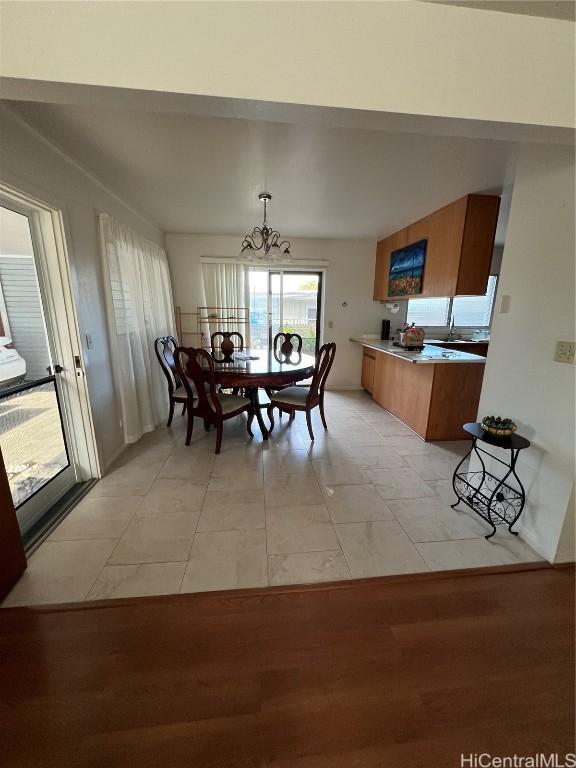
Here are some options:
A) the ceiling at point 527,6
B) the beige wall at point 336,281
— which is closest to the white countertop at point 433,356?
the beige wall at point 336,281

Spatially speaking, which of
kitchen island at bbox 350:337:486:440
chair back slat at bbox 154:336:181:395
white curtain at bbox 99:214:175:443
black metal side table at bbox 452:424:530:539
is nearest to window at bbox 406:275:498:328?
kitchen island at bbox 350:337:486:440

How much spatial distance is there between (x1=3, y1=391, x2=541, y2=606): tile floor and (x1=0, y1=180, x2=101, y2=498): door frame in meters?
0.33

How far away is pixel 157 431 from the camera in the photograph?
3191 millimetres

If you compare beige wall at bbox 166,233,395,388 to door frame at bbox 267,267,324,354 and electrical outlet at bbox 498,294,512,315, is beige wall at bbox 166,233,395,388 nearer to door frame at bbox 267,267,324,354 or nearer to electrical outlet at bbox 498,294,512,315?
door frame at bbox 267,267,324,354

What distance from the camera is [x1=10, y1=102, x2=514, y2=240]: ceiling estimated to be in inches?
64.9

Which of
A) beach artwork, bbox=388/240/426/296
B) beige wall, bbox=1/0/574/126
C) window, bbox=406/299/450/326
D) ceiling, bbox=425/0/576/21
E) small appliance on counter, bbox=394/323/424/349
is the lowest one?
small appliance on counter, bbox=394/323/424/349

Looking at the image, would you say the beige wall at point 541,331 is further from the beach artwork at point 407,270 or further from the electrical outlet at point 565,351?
the beach artwork at point 407,270

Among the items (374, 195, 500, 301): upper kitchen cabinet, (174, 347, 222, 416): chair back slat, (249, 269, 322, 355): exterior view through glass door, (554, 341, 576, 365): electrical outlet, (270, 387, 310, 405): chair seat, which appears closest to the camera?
(554, 341, 576, 365): electrical outlet

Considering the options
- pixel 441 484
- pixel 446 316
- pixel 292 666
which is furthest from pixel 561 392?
pixel 446 316

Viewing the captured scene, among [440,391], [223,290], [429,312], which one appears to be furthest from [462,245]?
[223,290]

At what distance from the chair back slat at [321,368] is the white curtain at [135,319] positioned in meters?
1.79

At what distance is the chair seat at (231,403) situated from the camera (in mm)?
2771

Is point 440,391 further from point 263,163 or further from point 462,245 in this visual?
point 263,163

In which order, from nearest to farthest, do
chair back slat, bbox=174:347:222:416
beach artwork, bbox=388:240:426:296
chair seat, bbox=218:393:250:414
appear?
chair back slat, bbox=174:347:222:416, chair seat, bbox=218:393:250:414, beach artwork, bbox=388:240:426:296
